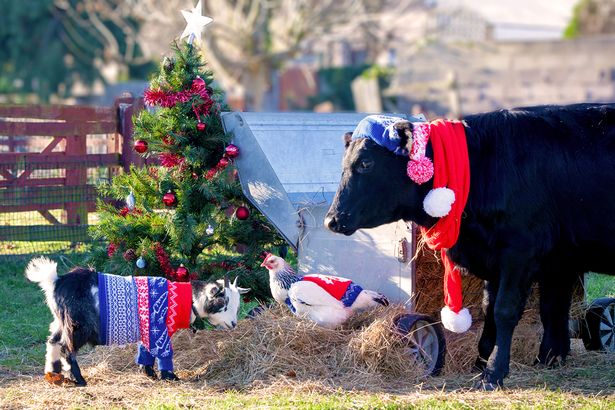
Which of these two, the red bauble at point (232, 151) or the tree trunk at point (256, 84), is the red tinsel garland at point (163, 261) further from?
the tree trunk at point (256, 84)

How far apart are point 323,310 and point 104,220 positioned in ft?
7.00

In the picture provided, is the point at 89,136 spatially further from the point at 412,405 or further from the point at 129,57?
the point at 129,57

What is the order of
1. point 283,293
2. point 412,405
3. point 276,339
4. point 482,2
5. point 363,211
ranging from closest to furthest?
point 412,405 < point 363,211 < point 276,339 < point 283,293 < point 482,2

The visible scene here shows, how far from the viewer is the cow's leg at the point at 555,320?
6527 millimetres

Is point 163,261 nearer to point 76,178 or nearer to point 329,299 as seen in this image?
point 329,299

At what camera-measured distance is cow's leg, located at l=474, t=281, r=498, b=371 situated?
6215 mm

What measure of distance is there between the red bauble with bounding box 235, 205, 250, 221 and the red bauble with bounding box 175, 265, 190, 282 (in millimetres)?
678

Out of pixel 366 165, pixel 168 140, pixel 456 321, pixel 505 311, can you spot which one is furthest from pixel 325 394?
pixel 168 140

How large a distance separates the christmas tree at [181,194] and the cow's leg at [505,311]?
2.16 meters

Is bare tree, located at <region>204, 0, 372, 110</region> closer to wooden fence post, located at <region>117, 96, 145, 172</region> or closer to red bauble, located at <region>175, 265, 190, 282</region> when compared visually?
wooden fence post, located at <region>117, 96, 145, 172</region>

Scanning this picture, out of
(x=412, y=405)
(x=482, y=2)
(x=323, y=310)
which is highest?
(x=482, y=2)

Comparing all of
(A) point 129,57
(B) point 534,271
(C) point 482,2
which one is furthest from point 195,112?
(C) point 482,2

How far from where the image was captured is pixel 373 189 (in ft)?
18.9

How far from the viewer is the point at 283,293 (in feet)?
21.7
